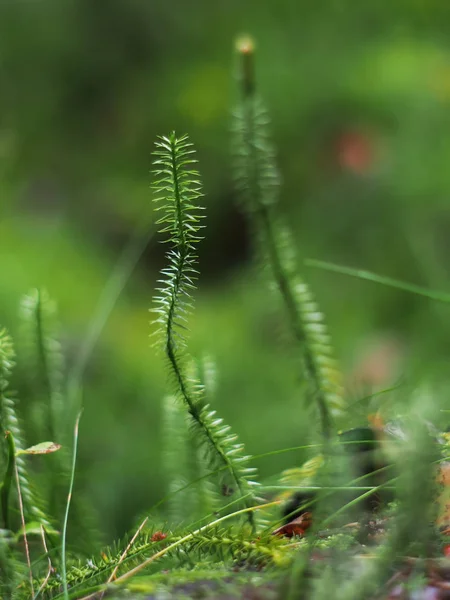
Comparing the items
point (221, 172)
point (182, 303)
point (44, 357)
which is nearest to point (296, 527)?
point (182, 303)

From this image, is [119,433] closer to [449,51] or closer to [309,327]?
[309,327]

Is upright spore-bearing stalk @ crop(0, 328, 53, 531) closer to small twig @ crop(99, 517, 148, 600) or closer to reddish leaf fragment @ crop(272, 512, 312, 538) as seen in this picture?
small twig @ crop(99, 517, 148, 600)

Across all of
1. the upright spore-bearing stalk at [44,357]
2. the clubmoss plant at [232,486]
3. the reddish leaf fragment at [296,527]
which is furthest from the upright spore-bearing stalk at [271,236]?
the upright spore-bearing stalk at [44,357]

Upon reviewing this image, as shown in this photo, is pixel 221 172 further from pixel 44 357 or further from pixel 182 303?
pixel 182 303

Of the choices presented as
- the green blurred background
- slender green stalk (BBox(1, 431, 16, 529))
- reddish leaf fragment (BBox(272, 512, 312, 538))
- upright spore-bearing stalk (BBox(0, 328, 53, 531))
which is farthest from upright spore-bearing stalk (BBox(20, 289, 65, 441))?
the green blurred background

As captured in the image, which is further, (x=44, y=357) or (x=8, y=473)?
(x=44, y=357)

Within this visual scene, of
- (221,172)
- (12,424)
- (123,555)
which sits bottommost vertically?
(123,555)
